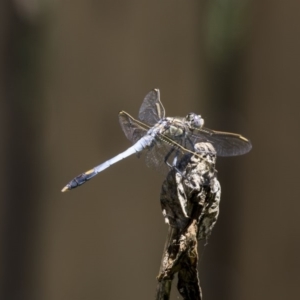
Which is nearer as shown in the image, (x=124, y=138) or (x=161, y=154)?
(x=161, y=154)

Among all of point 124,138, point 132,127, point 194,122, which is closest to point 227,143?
point 194,122

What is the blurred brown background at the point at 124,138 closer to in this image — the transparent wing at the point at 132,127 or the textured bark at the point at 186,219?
the transparent wing at the point at 132,127

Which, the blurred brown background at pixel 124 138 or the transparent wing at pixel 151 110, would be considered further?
the blurred brown background at pixel 124 138

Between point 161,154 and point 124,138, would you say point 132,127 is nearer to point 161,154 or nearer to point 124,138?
point 161,154

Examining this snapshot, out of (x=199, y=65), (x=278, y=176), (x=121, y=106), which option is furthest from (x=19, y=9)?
(x=278, y=176)

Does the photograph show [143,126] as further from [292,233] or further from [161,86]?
[292,233]

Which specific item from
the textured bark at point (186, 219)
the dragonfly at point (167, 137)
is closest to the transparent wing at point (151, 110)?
the dragonfly at point (167, 137)
